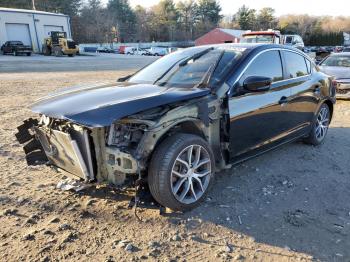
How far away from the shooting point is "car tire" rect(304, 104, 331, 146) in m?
5.69

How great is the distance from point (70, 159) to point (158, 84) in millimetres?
1374

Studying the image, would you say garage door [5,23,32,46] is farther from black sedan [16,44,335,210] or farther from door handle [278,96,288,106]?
door handle [278,96,288,106]

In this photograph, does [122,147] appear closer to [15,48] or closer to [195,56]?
[195,56]

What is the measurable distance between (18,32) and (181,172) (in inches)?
1794

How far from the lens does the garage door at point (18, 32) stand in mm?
42156

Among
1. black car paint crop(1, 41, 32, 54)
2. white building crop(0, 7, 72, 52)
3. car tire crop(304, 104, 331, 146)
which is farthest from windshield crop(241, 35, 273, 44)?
white building crop(0, 7, 72, 52)

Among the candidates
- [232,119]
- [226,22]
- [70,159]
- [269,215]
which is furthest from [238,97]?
[226,22]

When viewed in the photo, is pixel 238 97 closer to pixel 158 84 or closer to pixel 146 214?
pixel 158 84

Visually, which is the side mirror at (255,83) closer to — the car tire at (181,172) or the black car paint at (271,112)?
the black car paint at (271,112)

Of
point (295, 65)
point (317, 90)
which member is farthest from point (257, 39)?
point (295, 65)

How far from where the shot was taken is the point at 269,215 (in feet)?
11.8

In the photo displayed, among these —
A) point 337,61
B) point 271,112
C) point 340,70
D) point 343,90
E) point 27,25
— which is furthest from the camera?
point 27,25

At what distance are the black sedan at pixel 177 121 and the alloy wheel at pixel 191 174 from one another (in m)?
0.01

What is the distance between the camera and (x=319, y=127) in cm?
585
